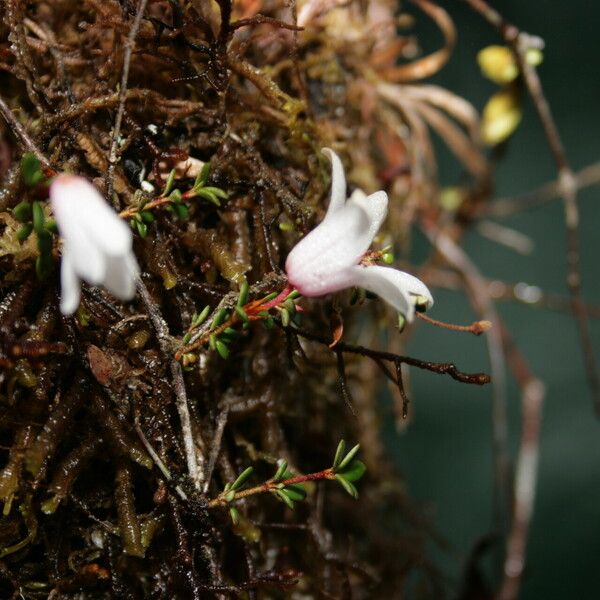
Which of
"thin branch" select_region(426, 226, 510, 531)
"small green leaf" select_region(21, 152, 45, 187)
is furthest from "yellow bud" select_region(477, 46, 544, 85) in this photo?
"small green leaf" select_region(21, 152, 45, 187)

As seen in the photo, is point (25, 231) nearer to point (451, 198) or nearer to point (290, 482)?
point (290, 482)

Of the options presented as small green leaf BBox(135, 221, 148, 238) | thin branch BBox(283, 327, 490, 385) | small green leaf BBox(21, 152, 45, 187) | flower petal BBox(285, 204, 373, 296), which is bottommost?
thin branch BBox(283, 327, 490, 385)

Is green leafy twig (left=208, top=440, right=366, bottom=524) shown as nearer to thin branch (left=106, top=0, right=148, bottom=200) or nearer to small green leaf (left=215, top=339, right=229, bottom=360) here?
small green leaf (left=215, top=339, right=229, bottom=360)

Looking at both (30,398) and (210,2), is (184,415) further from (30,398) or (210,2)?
(210,2)

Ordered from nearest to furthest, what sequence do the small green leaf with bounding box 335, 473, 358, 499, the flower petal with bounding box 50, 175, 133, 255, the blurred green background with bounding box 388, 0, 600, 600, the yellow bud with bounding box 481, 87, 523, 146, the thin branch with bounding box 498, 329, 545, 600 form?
the flower petal with bounding box 50, 175, 133, 255, the small green leaf with bounding box 335, 473, 358, 499, the thin branch with bounding box 498, 329, 545, 600, the yellow bud with bounding box 481, 87, 523, 146, the blurred green background with bounding box 388, 0, 600, 600

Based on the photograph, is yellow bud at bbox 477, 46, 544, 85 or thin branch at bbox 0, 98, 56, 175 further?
yellow bud at bbox 477, 46, 544, 85

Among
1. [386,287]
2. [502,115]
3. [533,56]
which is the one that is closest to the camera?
[386,287]

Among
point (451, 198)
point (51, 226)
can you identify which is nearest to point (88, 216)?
point (51, 226)
